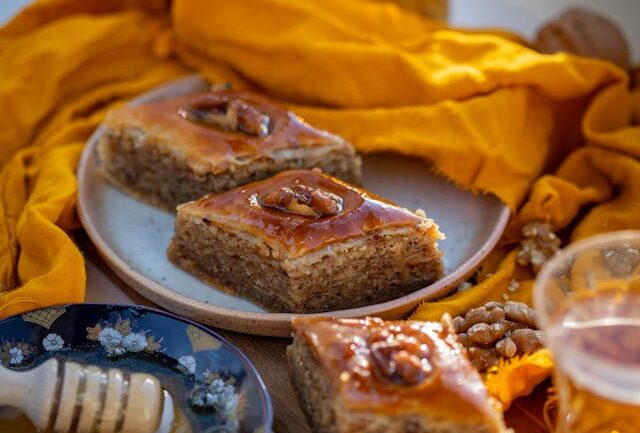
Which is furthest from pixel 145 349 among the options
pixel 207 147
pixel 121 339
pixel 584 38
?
pixel 584 38

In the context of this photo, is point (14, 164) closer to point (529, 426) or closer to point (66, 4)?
point (66, 4)

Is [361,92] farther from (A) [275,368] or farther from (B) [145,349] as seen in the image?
(B) [145,349]

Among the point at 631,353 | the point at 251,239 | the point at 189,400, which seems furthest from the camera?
the point at 251,239

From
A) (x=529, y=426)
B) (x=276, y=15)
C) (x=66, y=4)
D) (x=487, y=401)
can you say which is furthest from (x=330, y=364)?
(x=66, y=4)

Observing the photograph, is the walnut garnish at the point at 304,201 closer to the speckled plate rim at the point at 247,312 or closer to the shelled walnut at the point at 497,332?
the speckled plate rim at the point at 247,312

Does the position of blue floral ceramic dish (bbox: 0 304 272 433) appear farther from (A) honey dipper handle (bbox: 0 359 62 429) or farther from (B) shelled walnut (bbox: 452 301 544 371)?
(B) shelled walnut (bbox: 452 301 544 371)

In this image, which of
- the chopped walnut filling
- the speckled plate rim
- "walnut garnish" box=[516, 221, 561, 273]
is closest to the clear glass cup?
the speckled plate rim

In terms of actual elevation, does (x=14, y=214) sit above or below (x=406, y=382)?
below

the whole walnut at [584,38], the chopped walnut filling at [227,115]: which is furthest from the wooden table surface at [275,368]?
the whole walnut at [584,38]
